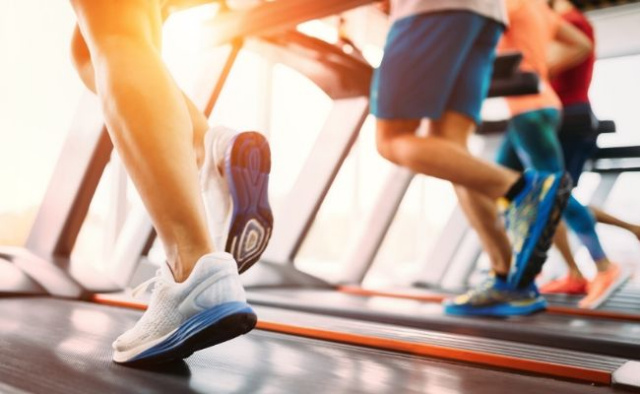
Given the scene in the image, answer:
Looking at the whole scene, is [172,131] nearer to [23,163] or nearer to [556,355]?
[556,355]

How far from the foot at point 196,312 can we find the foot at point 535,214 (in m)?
1.11

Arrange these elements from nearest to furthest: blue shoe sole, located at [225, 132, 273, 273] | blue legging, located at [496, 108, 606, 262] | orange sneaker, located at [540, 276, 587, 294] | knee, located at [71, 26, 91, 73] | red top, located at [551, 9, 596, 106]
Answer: blue shoe sole, located at [225, 132, 273, 273] < knee, located at [71, 26, 91, 73] < blue legging, located at [496, 108, 606, 262] < red top, located at [551, 9, 596, 106] < orange sneaker, located at [540, 276, 587, 294]

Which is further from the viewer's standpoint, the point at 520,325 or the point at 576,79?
the point at 576,79

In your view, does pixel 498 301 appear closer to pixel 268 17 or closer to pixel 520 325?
pixel 520 325

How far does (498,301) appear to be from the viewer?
189 centimetres

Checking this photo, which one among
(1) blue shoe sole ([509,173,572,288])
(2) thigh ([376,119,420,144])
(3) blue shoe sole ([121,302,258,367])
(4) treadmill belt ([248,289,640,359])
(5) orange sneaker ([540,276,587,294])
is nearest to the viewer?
(3) blue shoe sole ([121,302,258,367])

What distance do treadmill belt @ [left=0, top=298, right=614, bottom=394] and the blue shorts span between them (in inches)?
31.0

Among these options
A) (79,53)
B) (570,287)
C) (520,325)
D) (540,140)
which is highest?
(540,140)

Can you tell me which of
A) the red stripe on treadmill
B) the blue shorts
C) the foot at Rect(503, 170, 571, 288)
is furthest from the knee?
the foot at Rect(503, 170, 571, 288)

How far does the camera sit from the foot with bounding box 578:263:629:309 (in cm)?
264

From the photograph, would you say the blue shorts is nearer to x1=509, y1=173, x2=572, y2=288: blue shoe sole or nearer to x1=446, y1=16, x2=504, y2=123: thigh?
x1=446, y1=16, x2=504, y2=123: thigh

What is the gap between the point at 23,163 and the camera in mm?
2588

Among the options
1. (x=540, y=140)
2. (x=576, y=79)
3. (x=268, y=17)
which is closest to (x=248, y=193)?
(x=268, y=17)

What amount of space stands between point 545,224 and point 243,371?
1089mm
